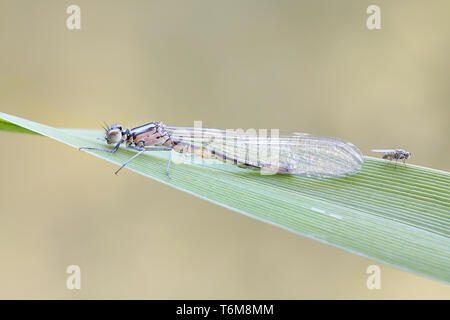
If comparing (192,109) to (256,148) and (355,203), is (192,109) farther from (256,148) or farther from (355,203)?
(355,203)

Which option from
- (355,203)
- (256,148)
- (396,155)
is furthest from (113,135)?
(396,155)

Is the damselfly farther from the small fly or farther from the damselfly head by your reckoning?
the small fly

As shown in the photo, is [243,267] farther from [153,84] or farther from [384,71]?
[384,71]

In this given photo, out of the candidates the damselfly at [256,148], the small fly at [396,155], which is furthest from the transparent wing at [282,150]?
the small fly at [396,155]

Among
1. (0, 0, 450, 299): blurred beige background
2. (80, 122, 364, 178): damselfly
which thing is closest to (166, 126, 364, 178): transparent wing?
(80, 122, 364, 178): damselfly

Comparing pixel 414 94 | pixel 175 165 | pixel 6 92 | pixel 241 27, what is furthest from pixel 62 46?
pixel 414 94

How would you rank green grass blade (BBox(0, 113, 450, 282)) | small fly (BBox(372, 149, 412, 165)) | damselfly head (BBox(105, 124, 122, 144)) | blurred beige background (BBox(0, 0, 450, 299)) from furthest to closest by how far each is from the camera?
1. blurred beige background (BBox(0, 0, 450, 299))
2. damselfly head (BBox(105, 124, 122, 144))
3. small fly (BBox(372, 149, 412, 165))
4. green grass blade (BBox(0, 113, 450, 282))
